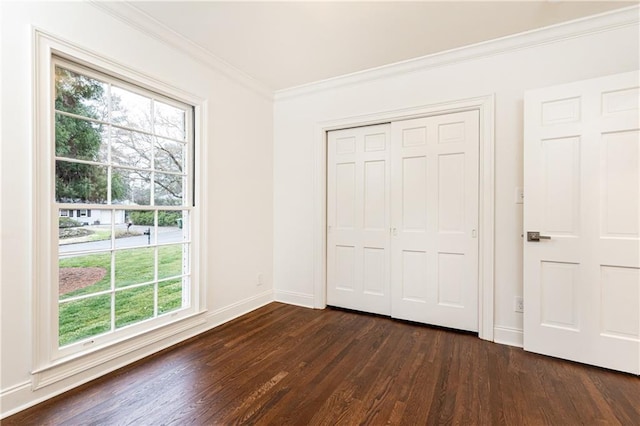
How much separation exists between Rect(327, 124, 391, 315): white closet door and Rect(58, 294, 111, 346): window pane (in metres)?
2.18

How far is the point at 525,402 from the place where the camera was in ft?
5.60

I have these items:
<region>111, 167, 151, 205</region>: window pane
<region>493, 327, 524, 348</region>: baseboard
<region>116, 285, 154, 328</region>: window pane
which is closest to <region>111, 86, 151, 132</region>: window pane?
<region>111, 167, 151, 205</region>: window pane

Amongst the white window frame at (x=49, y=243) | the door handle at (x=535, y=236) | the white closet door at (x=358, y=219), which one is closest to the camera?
the white window frame at (x=49, y=243)

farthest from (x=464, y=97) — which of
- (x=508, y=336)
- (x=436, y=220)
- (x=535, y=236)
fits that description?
(x=508, y=336)

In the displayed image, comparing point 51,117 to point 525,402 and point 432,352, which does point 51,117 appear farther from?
point 525,402

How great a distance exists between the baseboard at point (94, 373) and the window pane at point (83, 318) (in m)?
0.25

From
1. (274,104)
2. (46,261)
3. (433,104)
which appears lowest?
(46,261)

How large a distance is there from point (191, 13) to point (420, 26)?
183 centimetres

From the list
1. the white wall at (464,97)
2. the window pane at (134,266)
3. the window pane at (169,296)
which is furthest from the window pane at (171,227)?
the white wall at (464,97)

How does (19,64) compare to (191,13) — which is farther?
(191,13)

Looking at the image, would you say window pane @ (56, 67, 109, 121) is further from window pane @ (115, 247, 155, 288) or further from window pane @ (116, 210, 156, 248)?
window pane @ (115, 247, 155, 288)

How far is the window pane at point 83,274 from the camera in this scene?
6.19ft

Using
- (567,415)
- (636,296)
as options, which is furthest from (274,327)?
(636,296)

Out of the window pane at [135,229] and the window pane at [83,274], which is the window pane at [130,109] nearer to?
the window pane at [135,229]
